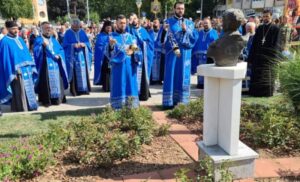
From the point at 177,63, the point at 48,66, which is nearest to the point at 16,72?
the point at 48,66

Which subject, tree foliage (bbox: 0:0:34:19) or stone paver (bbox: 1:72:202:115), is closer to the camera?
stone paver (bbox: 1:72:202:115)

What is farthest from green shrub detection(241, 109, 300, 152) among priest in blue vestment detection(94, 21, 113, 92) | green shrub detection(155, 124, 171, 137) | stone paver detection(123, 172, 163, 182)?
priest in blue vestment detection(94, 21, 113, 92)

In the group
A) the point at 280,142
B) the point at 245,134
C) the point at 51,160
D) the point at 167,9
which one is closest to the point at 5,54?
the point at 51,160

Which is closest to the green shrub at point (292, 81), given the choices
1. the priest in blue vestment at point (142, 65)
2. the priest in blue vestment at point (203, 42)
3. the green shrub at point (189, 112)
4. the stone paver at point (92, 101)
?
the green shrub at point (189, 112)

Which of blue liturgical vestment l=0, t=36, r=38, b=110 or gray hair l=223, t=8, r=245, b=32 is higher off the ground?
gray hair l=223, t=8, r=245, b=32

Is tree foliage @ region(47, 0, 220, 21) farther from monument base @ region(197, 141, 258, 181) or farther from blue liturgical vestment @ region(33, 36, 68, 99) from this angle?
monument base @ region(197, 141, 258, 181)

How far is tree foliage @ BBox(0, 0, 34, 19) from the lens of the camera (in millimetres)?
44344

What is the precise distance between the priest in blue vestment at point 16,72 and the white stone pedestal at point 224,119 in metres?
4.94

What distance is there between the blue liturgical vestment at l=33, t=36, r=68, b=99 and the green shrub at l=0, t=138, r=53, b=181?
395 centimetres

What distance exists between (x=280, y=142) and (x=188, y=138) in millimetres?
1298

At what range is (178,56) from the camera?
690cm

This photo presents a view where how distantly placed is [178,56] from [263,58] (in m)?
2.84

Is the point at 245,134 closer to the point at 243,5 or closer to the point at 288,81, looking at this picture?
the point at 288,81

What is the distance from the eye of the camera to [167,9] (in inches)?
1451
